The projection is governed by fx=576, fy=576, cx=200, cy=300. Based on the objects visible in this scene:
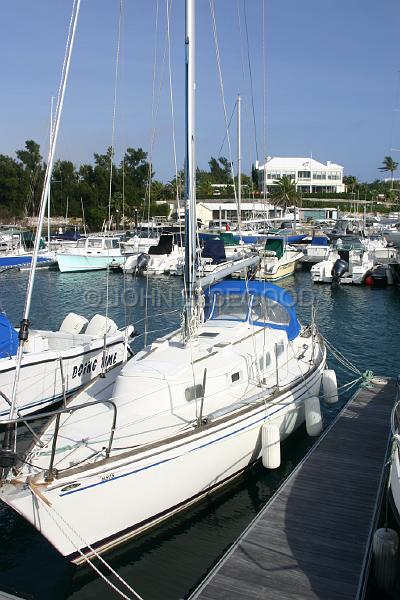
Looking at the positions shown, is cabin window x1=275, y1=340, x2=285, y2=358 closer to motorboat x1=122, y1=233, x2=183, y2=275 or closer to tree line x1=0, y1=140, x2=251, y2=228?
motorboat x1=122, y1=233, x2=183, y2=275

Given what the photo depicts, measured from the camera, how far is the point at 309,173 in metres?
117

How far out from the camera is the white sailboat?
918cm

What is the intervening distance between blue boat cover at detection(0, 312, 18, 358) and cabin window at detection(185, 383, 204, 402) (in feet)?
20.1

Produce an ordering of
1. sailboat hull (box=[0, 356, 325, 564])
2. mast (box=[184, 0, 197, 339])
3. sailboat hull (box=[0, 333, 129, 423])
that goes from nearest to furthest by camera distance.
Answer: sailboat hull (box=[0, 356, 325, 564]), mast (box=[184, 0, 197, 339]), sailboat hull (box=[0, 333, 129, 423])

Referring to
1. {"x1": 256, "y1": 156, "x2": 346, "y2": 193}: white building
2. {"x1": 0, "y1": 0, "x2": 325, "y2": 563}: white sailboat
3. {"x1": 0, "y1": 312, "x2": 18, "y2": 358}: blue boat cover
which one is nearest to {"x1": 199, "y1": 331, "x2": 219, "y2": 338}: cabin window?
{"x1": 0, "y1": 0, "x2": 325, "y2": 563}: white sailboat

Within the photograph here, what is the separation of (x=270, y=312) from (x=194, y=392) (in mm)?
4841

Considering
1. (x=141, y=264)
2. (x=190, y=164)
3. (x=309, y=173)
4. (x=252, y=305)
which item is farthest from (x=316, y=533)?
(x=309, y=173)

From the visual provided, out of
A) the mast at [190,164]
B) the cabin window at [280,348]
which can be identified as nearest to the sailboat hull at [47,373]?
the mast at [190,164]

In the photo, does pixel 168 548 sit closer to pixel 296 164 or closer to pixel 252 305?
pixel 252 305

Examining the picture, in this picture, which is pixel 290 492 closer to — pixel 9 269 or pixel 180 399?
pixel 180 399

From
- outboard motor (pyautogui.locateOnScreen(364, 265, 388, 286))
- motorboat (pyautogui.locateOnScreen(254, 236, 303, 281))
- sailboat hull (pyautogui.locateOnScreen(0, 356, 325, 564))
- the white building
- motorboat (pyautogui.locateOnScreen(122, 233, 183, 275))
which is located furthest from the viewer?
the white building

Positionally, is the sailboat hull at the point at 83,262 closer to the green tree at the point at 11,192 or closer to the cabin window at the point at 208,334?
the cabin window at the point at 208,334

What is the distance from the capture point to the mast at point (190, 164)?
1293cm

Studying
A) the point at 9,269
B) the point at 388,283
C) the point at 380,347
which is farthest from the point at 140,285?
the point at 380,347
